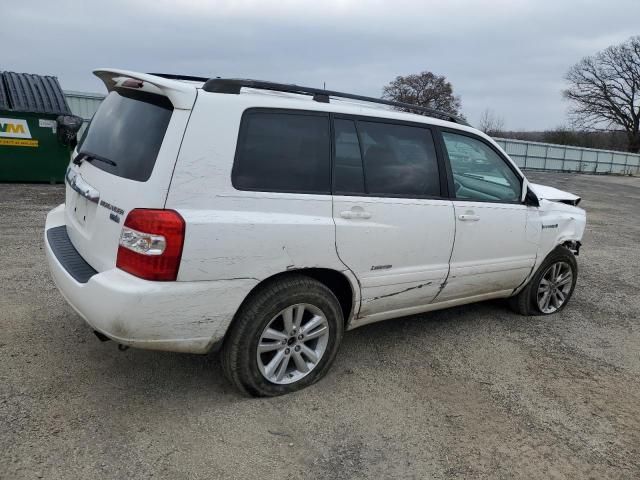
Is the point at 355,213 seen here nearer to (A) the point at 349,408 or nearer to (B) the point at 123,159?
(A) the point at 349,408

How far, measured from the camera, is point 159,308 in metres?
2.52

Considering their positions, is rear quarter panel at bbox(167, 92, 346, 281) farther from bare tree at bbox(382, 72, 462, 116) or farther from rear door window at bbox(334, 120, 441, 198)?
bare tree at bbox(382, 72, 462, 116)

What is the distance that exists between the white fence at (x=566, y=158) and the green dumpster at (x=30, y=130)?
2171 centimetres

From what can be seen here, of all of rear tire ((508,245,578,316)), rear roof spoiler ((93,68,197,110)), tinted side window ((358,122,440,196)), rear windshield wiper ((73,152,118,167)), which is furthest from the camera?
rear tire ((508,245,578,316))

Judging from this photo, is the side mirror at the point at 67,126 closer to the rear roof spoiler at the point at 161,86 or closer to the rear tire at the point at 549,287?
the rear roof spoiler at the point at 161,86

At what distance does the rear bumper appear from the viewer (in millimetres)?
2490

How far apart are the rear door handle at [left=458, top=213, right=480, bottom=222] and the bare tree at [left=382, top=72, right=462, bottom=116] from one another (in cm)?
4355

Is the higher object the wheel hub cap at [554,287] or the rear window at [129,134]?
the rear window at [129,134]

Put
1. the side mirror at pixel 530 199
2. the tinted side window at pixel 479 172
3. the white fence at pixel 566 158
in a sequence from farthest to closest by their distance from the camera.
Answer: the white fence at pixel 566 158
the side mirror at pixel 530 199
the tinted side window at pixel 479 172

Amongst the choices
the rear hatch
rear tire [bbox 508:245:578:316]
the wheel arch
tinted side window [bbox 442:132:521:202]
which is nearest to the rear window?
the rear hatch

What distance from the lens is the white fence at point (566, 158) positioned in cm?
2980

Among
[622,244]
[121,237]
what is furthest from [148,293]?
[622,244]

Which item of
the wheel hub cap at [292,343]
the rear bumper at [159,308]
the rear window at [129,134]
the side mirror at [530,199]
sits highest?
the rear window at [129,134]

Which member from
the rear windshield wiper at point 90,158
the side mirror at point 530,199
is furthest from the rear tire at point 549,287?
the rear windshield wiper at point 90,158
